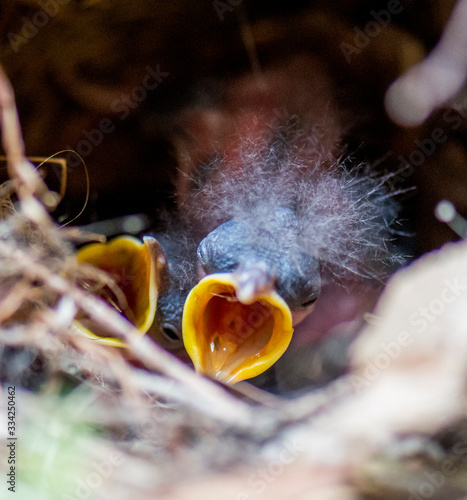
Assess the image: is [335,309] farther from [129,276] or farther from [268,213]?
[129,276]

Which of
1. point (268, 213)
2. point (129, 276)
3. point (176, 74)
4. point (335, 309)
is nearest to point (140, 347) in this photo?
point (129, 276)

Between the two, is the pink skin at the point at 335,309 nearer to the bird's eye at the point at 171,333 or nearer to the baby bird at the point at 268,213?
the baby bird at the point at 268,213

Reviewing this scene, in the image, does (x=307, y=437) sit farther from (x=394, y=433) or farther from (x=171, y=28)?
(x=171, y=28)

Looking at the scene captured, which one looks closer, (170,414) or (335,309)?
(170,414)

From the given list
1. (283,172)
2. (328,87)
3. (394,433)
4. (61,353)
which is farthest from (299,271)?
(328,87)

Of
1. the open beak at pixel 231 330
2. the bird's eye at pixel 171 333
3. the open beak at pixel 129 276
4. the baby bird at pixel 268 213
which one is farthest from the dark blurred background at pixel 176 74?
the open beak at pixel 231 330

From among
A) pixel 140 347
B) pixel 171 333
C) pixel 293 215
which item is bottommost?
pixel 171 333
